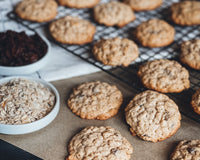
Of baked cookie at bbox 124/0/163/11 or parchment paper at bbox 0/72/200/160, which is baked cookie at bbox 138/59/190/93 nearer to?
parchment paper at bbox 0/72/200/160

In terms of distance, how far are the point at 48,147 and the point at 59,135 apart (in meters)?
0.14

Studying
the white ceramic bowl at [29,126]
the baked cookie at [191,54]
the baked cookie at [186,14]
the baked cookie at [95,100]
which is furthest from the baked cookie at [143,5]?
the white ceramic bowl at [29,126]

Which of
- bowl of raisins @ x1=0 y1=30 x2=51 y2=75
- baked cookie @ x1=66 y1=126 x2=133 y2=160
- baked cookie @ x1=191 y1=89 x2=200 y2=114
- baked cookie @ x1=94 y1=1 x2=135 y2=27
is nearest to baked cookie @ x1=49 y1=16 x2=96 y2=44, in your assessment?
baked cookie @ x1=94 y1=1 x2=135 y2=27

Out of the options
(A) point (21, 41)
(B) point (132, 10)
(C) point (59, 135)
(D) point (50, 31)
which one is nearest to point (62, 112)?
(C) point (59, 135)

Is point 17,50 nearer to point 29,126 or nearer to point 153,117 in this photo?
point 29,126

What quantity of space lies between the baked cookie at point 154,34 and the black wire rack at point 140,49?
80mm

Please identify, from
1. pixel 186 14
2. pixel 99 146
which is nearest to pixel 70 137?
pixel 99 146

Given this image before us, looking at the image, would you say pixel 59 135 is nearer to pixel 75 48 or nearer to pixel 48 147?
pixel 48 147

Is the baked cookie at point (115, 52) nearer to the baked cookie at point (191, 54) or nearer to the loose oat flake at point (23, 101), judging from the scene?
the baked cookie at point (191, 54)

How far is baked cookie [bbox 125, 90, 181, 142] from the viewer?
6.29 ft

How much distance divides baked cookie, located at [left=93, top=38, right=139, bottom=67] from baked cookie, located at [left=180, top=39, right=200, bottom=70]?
0.48 metres

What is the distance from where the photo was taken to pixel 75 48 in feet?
8.95

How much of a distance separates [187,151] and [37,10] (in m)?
2.23

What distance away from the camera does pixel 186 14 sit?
3035 millimetres
